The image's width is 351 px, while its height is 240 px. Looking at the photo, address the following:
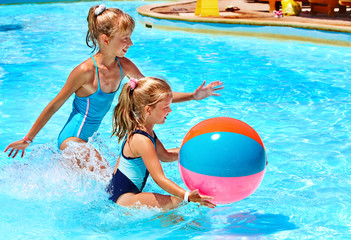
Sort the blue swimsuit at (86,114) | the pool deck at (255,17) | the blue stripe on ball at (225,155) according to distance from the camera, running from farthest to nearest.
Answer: the pool deck at (255,17) < the blue swimsuit at (86,114) < the blue stripe on ball at (225,155)

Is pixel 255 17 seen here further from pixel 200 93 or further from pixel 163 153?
pixel 163 153

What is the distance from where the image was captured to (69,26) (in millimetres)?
16047

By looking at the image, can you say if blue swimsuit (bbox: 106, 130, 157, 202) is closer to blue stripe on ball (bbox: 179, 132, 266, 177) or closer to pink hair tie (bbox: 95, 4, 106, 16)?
blue stripe on ball (bbox: 179, 132, 266, 177)

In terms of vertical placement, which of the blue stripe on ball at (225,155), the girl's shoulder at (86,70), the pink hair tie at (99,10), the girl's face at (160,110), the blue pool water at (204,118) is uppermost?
the pink hair tie at (99,10)

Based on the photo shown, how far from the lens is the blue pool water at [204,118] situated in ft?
13.4

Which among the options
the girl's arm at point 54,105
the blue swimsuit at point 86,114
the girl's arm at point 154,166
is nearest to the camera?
the girl's arm at point 154,166

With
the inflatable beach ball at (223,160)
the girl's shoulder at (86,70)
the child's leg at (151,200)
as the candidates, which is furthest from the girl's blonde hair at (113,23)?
the child's leg at (151,200)

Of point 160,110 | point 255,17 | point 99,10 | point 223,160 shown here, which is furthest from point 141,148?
point 255,17

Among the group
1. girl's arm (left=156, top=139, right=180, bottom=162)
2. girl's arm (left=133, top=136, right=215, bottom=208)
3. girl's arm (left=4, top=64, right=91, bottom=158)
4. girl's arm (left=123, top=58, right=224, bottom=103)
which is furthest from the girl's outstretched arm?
girl's arm (left=4, top=64, right=91, bottom=158)

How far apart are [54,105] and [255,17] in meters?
10.5

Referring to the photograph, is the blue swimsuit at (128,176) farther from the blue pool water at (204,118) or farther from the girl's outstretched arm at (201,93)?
the girl's outstretched arm at (201,93)

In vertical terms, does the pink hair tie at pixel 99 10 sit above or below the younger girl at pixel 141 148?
above

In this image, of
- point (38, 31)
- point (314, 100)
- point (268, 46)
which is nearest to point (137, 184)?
point (314, 100)

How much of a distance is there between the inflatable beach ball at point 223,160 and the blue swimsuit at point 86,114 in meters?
1.07
